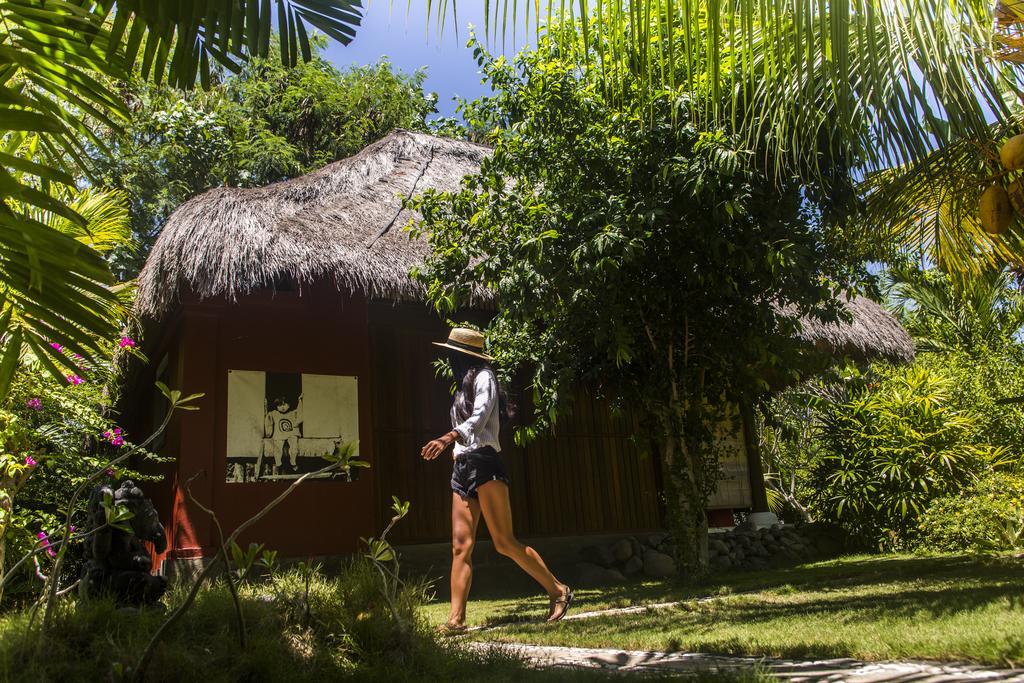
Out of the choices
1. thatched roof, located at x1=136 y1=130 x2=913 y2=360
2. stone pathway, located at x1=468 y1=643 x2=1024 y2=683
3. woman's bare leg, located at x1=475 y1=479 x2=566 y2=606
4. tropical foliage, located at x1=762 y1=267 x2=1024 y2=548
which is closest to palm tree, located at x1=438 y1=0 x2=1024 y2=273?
tropical foliage, located at x1=762 y1=267 x2=1024 y2=548

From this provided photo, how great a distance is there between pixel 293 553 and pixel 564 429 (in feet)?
9.35

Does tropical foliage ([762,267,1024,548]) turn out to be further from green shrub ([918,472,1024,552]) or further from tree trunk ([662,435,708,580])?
tree trunk ([662,435,708,580])

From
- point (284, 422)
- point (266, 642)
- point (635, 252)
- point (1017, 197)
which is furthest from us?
point (284, 422)

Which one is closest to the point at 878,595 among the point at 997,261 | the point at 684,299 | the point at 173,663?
the point at 684,299

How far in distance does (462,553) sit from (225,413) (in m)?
3.15

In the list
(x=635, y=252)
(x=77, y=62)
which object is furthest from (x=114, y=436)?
(x=77, y=62)

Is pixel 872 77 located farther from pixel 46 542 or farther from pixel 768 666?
pixel 46 542

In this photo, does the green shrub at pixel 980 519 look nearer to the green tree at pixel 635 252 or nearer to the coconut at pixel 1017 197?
the green tree at pixel 635 252

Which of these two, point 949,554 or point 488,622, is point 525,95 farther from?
point 949,554

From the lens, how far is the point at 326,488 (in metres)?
6.64

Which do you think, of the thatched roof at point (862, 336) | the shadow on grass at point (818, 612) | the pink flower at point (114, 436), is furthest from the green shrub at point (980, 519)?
the pink flower at point (114, 436)

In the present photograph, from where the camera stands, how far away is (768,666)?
8.39 feet

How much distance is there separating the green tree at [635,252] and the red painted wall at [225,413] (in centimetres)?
127

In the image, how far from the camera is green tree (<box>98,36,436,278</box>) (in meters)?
12.4
